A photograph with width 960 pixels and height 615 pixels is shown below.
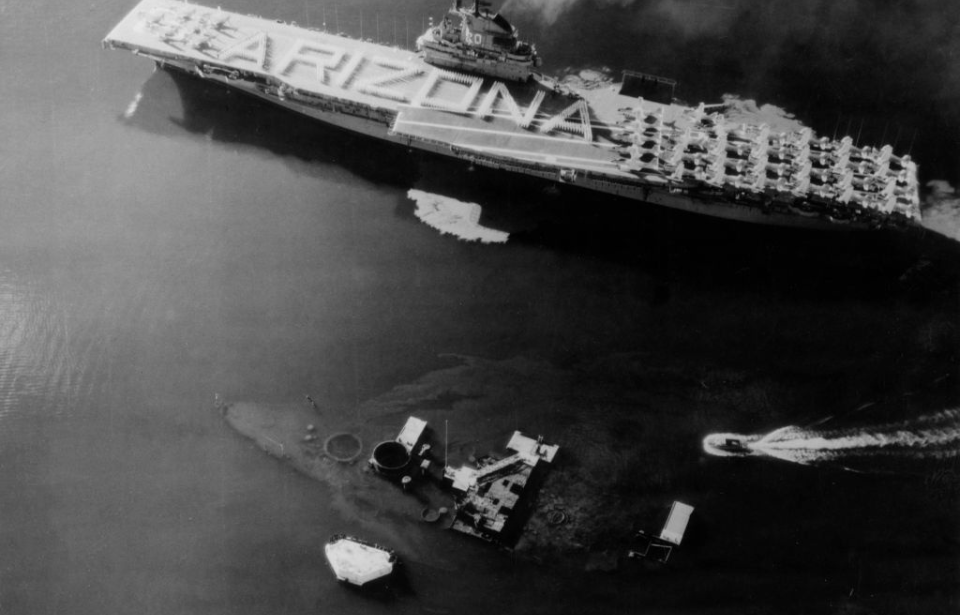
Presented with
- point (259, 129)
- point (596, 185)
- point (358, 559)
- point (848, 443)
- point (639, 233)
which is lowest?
point (358, 559)

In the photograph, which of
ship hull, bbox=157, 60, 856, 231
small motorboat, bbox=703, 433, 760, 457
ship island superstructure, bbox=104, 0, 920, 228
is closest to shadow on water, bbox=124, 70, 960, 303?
ship hull, bbox=157, 60, 856, 231

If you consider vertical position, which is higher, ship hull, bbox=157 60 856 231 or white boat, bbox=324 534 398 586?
ship hull, bbox=157 60 856 231

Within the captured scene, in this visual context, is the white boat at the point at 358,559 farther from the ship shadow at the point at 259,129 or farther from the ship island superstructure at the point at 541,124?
the ship island superstructure at the point at 541,124

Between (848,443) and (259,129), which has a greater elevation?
(259,129)

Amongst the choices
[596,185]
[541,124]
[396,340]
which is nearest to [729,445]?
[396,340]

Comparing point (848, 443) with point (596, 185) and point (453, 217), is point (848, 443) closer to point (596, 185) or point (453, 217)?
point (596, 185)

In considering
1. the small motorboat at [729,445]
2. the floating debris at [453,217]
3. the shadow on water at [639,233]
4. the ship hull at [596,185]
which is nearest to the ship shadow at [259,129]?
the shadow on water at [639,233]

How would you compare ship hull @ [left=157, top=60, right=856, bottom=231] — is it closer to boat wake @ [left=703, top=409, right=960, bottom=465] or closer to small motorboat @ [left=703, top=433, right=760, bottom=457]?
boat wake @ [left=703, top=409, right=960, bottom=465]
